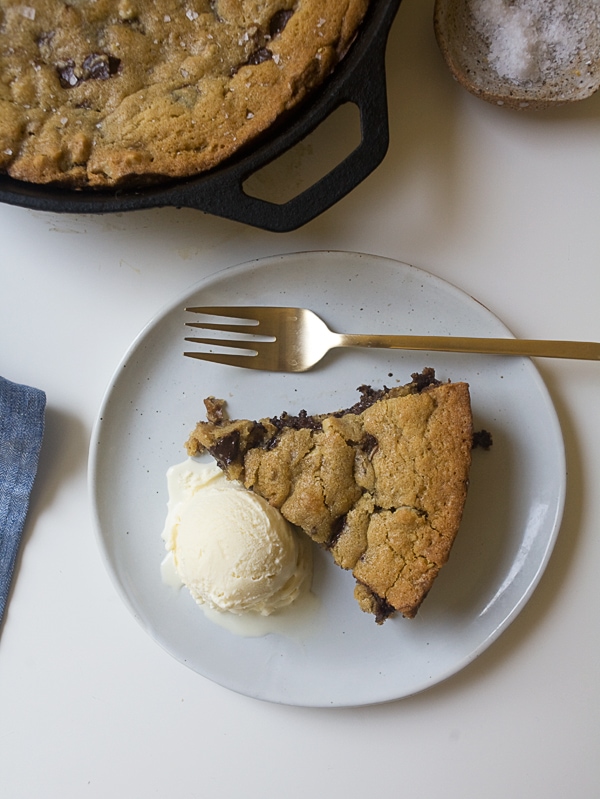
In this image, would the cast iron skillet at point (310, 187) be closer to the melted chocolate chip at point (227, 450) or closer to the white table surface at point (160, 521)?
the white table surface at point (160, 521)

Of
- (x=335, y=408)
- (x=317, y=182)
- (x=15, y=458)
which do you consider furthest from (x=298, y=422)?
(x=15, y=458)

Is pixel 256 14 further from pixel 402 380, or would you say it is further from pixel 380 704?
pixel 380 704

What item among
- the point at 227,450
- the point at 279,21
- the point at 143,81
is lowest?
the point at 227,450

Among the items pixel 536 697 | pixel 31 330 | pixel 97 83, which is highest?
pixel 97 83

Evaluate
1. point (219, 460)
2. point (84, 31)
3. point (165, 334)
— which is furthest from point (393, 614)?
point (84, 31)

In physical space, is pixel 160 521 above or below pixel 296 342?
below

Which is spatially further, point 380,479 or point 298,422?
point 298,422

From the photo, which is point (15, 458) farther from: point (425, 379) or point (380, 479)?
point (425, 379)

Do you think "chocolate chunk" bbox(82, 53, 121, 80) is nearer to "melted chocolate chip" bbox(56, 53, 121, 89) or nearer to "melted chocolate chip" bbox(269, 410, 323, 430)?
"melted chocolate chip" bbox(56, 53, 121, 89)
